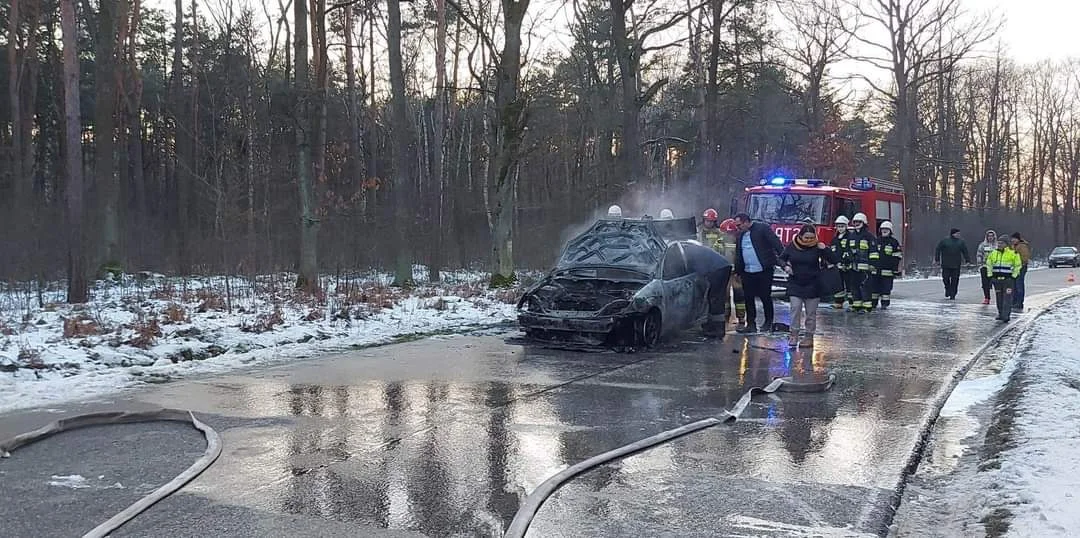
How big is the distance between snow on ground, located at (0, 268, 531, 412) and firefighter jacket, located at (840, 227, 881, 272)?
21.9 feet

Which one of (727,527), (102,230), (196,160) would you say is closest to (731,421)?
(727,527)

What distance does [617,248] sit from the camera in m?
12.3

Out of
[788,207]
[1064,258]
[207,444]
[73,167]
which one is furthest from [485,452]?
[1064,258]

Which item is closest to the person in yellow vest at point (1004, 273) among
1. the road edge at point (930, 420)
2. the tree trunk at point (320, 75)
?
the road edge at point (930, 420)

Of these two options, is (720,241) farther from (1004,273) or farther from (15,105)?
(15,105)

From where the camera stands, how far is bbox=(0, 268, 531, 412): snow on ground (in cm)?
892

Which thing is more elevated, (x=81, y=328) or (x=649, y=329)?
(x=81, y=328)

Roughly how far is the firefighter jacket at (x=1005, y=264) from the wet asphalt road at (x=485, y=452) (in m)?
6.26

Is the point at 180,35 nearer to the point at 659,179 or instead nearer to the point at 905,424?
the point at 659,179

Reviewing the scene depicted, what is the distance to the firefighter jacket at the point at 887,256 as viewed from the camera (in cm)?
1678

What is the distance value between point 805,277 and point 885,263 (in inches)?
256

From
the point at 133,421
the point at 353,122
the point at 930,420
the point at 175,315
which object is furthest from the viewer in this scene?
the point at 353,122

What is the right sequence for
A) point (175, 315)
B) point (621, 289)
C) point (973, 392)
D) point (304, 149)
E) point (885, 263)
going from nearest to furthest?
1. point (973, 392)
2. point (621, 289)
3. point (175, 315)
4. point (885, 263)
5. point (304, 149)

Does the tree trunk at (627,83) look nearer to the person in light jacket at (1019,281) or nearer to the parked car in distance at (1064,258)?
→ the person in light jacket at (1019,281)
